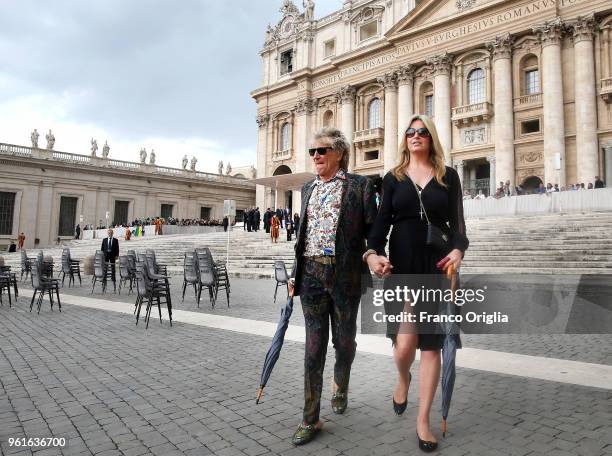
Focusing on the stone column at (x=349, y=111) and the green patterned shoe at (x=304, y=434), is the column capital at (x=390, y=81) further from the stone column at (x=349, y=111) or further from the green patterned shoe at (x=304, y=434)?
the green patterned shoe at (x=304, y=434)

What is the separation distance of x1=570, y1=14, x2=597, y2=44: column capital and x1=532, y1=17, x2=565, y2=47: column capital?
2.89 ft

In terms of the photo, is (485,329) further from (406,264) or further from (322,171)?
(322,171)

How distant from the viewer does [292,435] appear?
318 centimetres

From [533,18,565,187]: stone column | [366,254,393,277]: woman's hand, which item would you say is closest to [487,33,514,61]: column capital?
[533,18,565,187]: stone column

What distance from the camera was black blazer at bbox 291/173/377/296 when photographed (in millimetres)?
3316

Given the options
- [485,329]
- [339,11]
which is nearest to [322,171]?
[485,329]

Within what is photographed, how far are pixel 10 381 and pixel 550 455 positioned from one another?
4867mm

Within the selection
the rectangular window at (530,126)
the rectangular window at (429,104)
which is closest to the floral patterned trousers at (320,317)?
the rectangular window at (530,126)

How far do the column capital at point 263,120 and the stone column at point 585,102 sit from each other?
28.2 meters

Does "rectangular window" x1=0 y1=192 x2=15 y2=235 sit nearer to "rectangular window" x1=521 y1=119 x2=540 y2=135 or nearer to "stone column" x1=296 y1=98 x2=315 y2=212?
"stone column" x1=296 y1=98 x2=315 y2=212

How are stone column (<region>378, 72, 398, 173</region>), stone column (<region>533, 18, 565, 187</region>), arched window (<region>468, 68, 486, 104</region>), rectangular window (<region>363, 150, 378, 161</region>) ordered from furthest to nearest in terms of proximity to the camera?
rectangular window (<region>363, 150, 378, 161</region>) < stone column (<region>378, 72, 398, 173</region>) < arched window (<region>468, 68, 486, 104</region>) < stone column (<region>533, 18, 565, 187</region>)

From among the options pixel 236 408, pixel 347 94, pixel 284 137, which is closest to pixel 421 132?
pixel 236 408

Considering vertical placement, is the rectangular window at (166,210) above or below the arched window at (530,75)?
below

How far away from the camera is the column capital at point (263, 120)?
45781 millimetres
